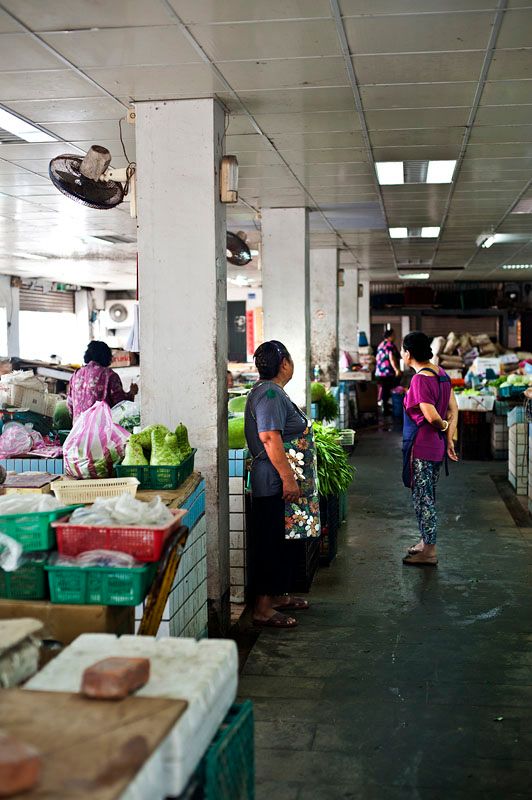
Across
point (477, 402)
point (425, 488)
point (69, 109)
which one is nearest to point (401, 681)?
point (425, 488)

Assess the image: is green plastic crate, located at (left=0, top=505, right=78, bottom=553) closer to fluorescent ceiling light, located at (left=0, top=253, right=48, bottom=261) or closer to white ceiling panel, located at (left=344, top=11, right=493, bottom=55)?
white ceiling panel, located at (left=344, top=11, right=493, bottom=55)

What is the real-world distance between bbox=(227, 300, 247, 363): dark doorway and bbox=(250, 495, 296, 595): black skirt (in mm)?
18661

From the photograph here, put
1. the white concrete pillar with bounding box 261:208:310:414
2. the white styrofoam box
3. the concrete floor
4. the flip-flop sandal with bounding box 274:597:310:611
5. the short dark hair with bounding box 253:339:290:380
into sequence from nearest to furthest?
the white styrofoam box < the concrete floor < the short dark hair with bounding box 253:339:290:380 < the flip-flop sandal with bounding box 274:597:310:611 < the white concrete pillar with bounding box 261:208:310:414

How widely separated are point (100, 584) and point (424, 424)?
407 cm

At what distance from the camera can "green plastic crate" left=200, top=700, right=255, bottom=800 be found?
2.13 meters

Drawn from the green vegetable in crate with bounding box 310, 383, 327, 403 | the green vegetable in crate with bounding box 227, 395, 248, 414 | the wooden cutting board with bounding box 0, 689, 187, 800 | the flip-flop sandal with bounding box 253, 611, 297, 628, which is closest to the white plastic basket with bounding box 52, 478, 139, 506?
the wooden cutting board with bounding box 0, 689, 187, 800

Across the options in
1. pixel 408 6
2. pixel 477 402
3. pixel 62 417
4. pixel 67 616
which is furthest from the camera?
pixel 477 402

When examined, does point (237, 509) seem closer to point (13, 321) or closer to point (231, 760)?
point (231, 760)

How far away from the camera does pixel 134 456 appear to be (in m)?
4.47

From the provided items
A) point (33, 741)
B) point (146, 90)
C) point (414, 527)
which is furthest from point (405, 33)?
point (414, 527)

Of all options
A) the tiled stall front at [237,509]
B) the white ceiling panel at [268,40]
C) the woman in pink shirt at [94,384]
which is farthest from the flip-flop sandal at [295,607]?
the white ceiling panel at [268,40]

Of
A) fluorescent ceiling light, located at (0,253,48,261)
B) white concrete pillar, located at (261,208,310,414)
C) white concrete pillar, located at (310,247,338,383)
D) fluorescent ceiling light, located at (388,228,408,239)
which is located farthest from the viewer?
fluorescent ceiling light, located at (0,253,48,261)

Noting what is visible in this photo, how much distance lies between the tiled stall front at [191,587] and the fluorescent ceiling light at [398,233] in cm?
790

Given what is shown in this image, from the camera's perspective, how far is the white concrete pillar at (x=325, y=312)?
1378 cm
